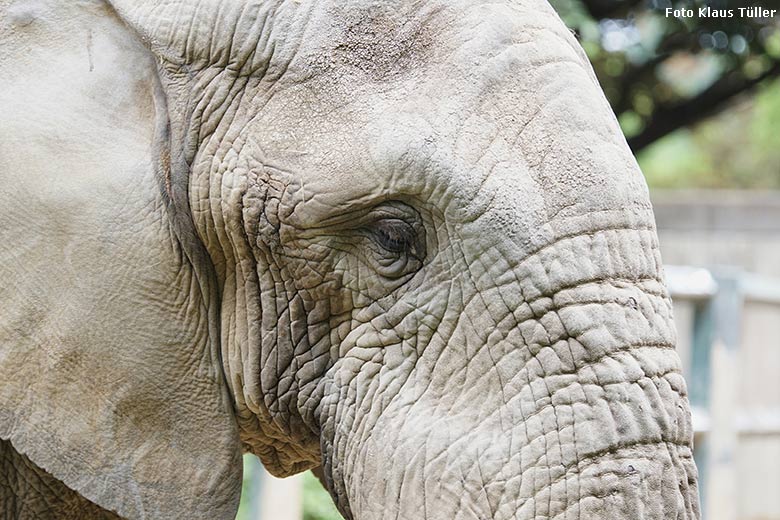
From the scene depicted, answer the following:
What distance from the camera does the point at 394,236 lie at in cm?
229

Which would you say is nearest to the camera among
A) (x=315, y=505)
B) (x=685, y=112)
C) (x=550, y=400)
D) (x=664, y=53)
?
(x=550, y=400)

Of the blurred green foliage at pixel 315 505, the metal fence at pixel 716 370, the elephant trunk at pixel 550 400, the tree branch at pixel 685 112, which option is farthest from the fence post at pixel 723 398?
the elephant trunk at pixel 550 400

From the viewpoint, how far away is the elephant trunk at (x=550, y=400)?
2.10 meters

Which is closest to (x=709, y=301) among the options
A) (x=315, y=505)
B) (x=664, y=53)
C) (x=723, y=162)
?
(x=664, y=53)

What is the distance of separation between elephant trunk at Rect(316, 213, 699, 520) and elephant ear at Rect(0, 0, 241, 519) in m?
0.40

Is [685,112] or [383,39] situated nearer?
[383,39]

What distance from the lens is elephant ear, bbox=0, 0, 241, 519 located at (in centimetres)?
241

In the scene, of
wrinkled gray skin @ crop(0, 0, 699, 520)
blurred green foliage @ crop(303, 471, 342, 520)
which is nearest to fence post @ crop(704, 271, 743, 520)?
blurred green foliage @ crop(303, 471, 342, 520)

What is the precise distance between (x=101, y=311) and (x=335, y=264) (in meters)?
0.44

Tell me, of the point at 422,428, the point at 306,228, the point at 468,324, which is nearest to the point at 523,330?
the point at 468,324

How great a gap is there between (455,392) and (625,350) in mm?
293

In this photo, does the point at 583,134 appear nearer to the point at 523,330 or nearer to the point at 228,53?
the point at 523,330

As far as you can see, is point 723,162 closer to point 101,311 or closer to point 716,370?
point 716,370

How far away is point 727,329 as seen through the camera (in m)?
6.82
